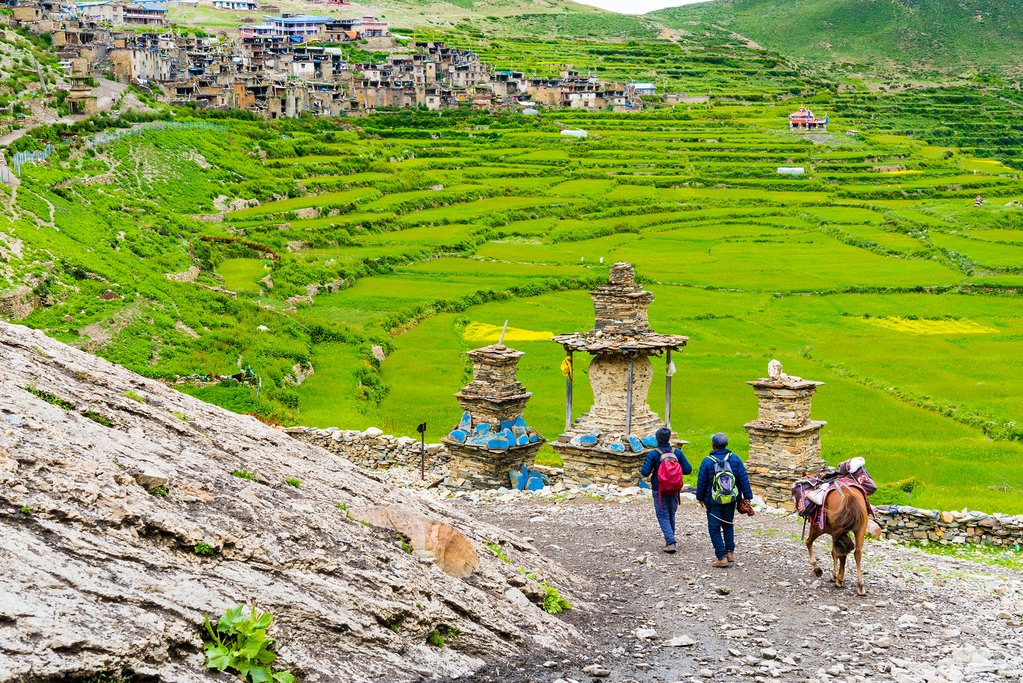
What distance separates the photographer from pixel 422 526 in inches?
440

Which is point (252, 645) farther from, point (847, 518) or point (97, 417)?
point (847, 518)

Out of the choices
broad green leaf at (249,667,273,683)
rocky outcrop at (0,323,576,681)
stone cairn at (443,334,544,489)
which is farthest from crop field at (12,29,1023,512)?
broad green leaf at (249,667,273,683)

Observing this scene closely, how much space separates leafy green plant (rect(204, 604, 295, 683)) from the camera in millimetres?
8195

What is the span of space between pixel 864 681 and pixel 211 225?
5762 cm

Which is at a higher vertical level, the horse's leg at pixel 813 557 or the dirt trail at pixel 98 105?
the dirt trail at pixel 98 105

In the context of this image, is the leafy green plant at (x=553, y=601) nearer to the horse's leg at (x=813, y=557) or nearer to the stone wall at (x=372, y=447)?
the horse's leg at (x=813, y=557)

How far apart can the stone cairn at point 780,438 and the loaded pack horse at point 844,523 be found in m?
6.25

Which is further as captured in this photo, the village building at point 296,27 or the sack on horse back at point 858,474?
the village building at point 296,27

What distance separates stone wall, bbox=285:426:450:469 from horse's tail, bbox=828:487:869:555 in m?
11.4

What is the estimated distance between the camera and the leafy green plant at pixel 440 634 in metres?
9.88

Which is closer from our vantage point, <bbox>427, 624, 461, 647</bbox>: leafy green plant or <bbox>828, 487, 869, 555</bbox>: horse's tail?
<bbox>427, 624, 461, 647</bbox>: leafy green plant

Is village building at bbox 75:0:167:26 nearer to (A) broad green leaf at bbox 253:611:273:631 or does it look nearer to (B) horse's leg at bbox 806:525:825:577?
(B) horse's leg at bbox 806:525:825:577

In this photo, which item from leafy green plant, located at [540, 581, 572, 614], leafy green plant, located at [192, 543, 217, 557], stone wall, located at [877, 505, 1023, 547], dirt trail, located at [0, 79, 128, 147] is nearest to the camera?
leafy green plant, located at [192, 543, 217, 557]

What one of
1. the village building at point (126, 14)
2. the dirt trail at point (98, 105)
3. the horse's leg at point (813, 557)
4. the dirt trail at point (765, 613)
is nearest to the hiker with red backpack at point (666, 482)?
the dirt trail at point (765, 613)
